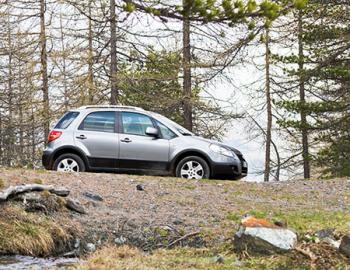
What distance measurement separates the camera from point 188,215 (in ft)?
29.8

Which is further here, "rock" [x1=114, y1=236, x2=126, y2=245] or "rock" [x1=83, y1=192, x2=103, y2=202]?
"rock" [x1=83, y1=192, x2=103, y2=202]

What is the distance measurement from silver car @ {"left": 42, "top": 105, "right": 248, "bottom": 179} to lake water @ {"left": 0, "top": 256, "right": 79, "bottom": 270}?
17.5 feet

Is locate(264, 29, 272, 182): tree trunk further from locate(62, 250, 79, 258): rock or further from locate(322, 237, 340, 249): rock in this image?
locate(62, 250, 79, 258): rock

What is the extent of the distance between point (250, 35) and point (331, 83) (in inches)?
717

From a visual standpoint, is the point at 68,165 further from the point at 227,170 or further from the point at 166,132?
the point at 227,170

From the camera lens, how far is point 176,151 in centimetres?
1225

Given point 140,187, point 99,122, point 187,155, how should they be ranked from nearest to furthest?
point 140,187
point 187,155
point 99,122

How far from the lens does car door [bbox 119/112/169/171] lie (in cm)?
1235

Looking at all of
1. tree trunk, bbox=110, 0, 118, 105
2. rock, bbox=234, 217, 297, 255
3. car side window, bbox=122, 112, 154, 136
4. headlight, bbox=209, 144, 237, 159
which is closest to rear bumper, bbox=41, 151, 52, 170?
car side window, bbox=122, 112, 154, 136

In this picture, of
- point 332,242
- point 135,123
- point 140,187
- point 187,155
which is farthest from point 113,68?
point 332,242

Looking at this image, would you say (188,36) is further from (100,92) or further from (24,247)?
(24,247)

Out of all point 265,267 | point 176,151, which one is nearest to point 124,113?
point 176,151

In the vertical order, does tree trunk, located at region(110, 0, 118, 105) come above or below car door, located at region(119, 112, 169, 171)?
above

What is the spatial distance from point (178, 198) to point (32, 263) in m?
3.56
